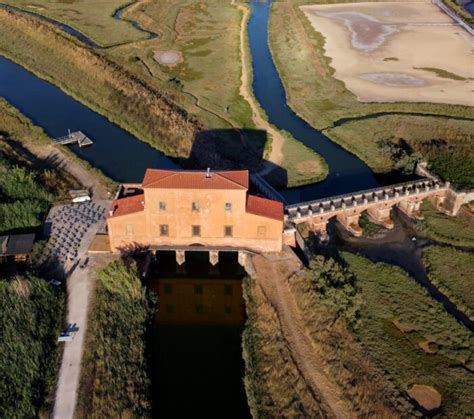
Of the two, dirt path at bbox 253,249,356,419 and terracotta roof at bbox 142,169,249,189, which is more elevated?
terracotta roof at bbox 142,169,249,189

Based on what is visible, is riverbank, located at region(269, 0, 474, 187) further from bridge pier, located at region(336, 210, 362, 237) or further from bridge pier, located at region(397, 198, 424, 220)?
bridge pier, located at region(336, 210, 362, 237)

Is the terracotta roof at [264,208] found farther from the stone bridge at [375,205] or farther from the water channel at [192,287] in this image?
the water channel at [192,287]

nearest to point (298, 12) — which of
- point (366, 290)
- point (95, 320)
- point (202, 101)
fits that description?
point (202, 101)

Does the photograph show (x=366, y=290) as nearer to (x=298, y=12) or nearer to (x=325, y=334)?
(x=325, y=334)

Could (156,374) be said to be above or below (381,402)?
below

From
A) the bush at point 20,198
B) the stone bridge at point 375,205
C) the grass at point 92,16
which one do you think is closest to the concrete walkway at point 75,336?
the bush at point 20,198

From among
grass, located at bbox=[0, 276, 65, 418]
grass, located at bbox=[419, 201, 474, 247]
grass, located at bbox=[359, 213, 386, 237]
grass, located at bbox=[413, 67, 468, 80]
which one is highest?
grass, located at bbox=[0, 276, 65, 418]

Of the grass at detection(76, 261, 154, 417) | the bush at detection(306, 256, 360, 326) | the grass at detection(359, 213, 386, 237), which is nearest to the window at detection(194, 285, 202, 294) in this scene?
the grass at detection(76, 261, 154, 417)
